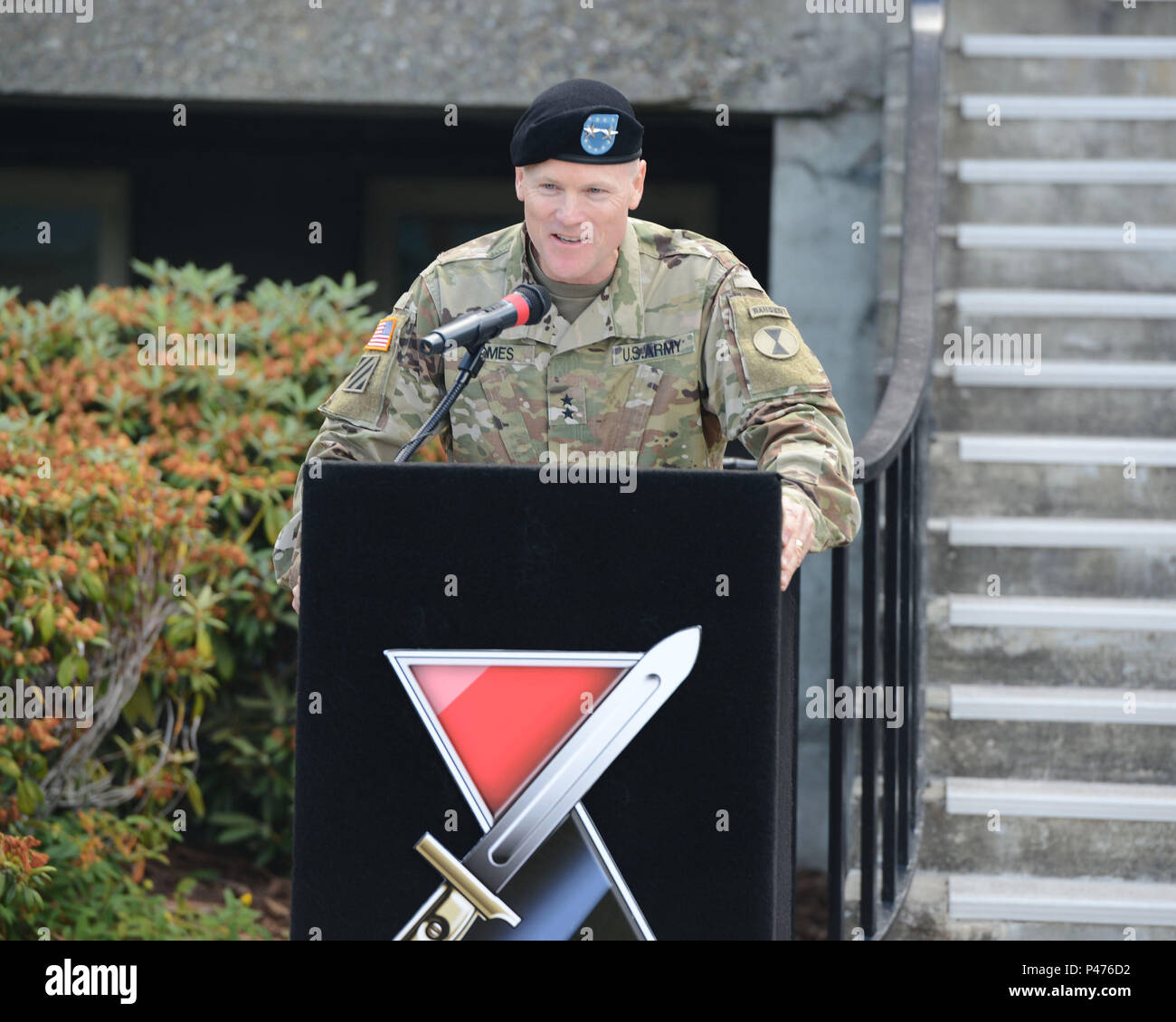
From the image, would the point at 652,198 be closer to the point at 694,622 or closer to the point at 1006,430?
the point at 1006,430

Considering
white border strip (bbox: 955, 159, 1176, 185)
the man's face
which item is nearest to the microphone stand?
the man's face

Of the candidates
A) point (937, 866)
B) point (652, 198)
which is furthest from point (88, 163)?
point (937, 866)

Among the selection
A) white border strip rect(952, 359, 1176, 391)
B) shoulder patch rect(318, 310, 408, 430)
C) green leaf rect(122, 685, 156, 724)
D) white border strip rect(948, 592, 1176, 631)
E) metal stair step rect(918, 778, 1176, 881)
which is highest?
white border strip rect(952, 359, 1176, 391)

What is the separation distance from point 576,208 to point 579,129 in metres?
0.12

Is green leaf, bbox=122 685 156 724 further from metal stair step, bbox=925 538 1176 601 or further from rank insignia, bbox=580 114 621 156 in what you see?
rank insignia, bbox=580 114 621 156

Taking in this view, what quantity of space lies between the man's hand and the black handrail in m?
0.92

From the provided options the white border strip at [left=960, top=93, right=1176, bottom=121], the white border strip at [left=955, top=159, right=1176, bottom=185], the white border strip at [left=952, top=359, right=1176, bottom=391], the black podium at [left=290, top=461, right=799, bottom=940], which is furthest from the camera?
the white border strip at [left=960, top=93, right=1176, bottom=121]

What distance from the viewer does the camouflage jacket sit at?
2.43 m

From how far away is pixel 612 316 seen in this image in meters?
2.48

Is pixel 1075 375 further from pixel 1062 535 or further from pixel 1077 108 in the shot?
pixel 1077 108

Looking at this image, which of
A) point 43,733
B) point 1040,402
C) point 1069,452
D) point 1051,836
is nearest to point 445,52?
point 1040,402

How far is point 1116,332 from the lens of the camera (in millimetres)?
4852
